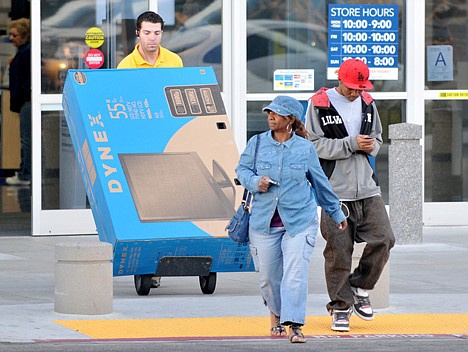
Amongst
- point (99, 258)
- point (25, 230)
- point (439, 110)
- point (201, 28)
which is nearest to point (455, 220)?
point (439, 110)

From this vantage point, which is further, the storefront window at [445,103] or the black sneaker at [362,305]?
the storefront window at [445,103]

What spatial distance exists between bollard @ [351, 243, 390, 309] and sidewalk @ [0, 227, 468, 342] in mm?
77

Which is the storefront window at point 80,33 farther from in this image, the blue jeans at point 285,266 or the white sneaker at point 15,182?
the blue jeans at point 285,266

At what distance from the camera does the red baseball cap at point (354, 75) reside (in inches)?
359

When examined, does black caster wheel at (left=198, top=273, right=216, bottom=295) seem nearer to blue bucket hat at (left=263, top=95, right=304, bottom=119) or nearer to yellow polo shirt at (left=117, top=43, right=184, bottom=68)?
yellow polo shirt at (left=117, top=43, right=184, bottom=68)

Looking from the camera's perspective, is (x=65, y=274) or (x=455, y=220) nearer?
(x=65, y=274)

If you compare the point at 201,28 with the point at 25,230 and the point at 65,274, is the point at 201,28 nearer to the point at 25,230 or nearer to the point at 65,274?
the point at 25,230

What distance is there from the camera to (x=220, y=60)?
15.5 meters

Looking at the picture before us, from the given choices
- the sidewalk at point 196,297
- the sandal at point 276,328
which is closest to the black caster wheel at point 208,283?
the sidewalk at point 196,297

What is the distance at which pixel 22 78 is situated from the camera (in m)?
18.9

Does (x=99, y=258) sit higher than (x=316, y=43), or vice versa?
(x=316, y=43)

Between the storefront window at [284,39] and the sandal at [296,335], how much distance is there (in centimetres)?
713

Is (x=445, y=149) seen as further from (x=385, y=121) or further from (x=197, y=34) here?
(x=197, y=34)

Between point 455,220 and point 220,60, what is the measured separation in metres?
3.41
